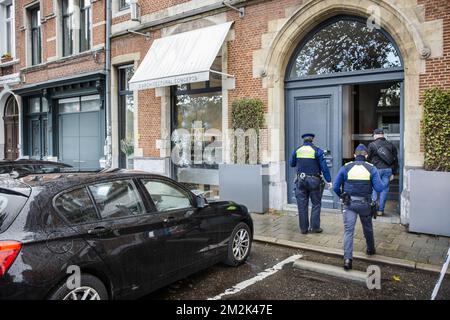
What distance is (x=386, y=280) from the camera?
479cm

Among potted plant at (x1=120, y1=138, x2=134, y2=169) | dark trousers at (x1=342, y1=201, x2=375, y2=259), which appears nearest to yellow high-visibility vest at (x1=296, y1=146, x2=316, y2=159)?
dark trousers at (x1=342, y1=201, x2=375, y2=259)

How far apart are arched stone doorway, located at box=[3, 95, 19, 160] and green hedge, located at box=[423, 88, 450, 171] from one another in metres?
17.8

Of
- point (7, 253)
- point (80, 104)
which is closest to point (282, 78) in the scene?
point (7, 253)

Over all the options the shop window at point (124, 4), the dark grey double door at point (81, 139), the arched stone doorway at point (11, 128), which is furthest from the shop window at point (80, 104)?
the arched stone doorway at point (11, 128)

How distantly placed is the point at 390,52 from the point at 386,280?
515 cm

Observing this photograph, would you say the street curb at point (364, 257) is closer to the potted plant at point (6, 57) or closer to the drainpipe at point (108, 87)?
the drainpipe at point (108, 87)

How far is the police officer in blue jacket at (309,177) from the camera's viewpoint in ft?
22.1

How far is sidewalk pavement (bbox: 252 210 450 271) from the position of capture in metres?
5.49

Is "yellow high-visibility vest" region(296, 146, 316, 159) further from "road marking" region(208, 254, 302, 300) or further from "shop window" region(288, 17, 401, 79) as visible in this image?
"shop window" region(288, 17, 401, 79)

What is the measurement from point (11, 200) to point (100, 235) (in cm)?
79

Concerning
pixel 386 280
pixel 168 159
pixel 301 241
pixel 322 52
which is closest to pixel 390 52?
pixel 322 52

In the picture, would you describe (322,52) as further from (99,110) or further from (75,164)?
(75,164)

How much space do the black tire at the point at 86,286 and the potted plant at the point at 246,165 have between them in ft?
19.1

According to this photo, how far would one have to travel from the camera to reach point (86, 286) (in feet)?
10.4
